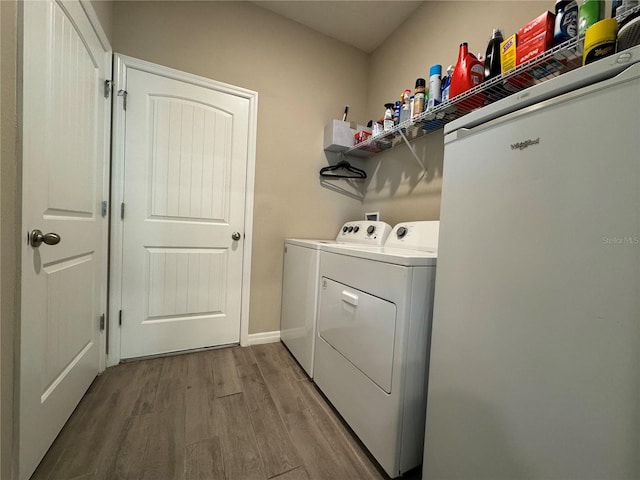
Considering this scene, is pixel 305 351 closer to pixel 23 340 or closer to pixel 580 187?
pixel 23 340

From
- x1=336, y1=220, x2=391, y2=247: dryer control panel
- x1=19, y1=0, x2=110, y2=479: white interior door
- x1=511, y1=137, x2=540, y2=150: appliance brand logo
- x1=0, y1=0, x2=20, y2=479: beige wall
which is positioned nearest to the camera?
x1=511, y1=137, x2=540, y2=150: appliance brand logo

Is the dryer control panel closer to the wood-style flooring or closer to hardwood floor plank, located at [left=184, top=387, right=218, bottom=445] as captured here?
the wood-style flooring

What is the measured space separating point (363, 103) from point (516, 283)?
229 cm

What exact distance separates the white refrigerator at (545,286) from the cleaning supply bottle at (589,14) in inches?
23.2

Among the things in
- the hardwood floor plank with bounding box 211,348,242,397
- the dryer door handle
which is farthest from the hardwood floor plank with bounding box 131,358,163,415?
the dryer door handle

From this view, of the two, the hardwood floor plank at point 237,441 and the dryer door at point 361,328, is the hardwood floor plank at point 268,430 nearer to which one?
the hardwood floor plank at point 237,441

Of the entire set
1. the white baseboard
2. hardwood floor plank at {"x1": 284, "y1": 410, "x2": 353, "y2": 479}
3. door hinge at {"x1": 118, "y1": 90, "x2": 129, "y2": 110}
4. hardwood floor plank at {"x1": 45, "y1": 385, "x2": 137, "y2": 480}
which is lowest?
hardwood floor plank at {"x1": 45, "y1": 385, "x2": 137, "y2": 480}

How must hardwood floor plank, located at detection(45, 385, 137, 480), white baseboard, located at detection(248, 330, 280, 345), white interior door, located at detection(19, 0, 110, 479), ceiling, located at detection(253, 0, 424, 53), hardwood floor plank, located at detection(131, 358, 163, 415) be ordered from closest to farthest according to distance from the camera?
white interior door, located at detection(19, 0, 110, 479) < hardwood floor plank, located at detection(45, 385, 137, 480) < hardwood floor plank, located at detection(131, 358, 163, 415) < ceiling, located at detection(253, 0, 424, 53) < white baseboard, located at detection(248, 330, 280, 345)

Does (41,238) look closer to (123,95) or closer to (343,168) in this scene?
(123,95)

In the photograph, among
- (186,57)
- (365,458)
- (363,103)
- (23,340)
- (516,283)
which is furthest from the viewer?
(363,103)

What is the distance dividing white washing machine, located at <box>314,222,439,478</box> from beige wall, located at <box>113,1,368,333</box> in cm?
96

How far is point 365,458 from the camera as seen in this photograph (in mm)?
1091

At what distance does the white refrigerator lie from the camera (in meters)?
0.48

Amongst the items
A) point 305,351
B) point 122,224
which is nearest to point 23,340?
point 122,224
